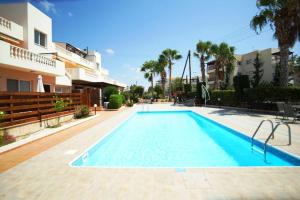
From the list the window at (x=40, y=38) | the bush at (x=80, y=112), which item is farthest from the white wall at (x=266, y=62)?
the window at (x=40, y=38)

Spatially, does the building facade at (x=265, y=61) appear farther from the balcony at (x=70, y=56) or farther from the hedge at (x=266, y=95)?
the balcony at (x=70, y=56)

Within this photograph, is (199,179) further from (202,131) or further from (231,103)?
(231,103)


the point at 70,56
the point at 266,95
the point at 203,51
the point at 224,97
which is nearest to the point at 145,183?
the point at 266,95

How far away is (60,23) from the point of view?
71.6 feet

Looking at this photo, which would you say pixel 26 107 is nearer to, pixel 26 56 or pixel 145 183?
pixel 26 56

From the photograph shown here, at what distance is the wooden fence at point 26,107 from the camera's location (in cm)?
939

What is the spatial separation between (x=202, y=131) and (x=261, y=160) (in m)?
6.26

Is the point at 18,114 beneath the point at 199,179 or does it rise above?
above

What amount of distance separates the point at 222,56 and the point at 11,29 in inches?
1351

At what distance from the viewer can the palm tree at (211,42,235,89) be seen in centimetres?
3917

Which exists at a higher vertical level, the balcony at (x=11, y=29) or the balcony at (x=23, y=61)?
the balcony at (x=11, y=29)

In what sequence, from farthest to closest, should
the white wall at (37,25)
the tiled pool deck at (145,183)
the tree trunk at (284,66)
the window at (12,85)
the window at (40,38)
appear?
the window at (40,38), the tree trunk at (284,66), the white wall at (37,25), the window at (12,85), the tiled pool deck at (145,183)

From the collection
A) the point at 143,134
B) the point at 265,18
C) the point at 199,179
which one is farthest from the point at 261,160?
the point at 265,18

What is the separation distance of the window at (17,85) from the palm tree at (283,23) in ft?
62.5
